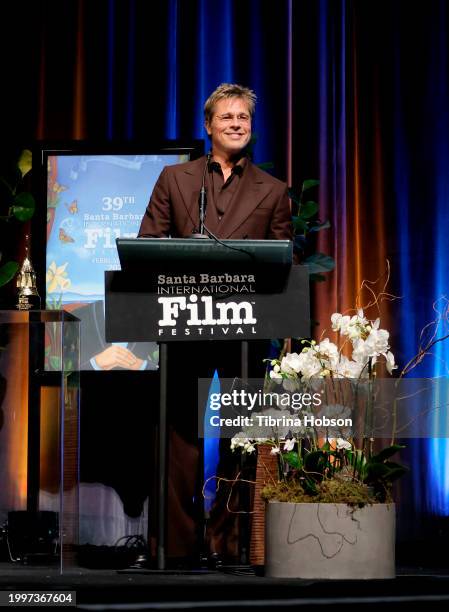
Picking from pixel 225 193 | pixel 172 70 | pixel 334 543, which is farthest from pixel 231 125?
pixel 172 70

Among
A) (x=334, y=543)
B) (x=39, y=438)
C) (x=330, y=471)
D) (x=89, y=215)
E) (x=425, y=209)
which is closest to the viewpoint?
(x=334, y=543)

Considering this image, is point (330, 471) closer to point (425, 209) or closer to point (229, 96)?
point (229, 96)

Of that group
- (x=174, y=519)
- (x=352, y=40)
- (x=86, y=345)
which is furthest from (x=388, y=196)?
(x=174, y=519)

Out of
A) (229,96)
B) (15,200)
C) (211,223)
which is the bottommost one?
(211,223)

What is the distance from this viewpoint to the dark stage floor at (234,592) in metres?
2.12

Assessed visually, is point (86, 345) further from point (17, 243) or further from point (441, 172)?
point (441, 172)

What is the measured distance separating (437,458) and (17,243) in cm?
212

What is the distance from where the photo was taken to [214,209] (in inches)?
124

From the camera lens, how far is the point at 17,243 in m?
4.82

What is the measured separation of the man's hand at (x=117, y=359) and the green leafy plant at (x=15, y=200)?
473 millimetres

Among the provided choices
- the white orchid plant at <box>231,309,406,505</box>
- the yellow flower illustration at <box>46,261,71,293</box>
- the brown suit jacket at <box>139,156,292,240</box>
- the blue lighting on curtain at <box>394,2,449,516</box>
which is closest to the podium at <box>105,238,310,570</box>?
the white orchid plant at <box>231,309,406,505</box>

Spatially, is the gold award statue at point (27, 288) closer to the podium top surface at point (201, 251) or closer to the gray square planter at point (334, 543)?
the podium top surface at point (201, 251)

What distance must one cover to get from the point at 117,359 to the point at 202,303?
1563 mm

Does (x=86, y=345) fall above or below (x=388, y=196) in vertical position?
below
